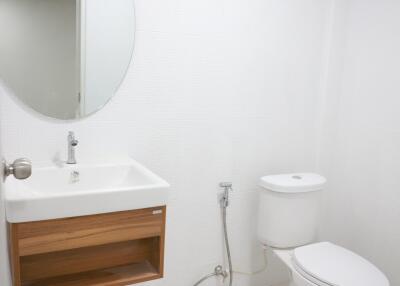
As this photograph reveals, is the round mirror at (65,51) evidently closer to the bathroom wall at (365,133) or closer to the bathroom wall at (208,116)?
the bathroom wall at (208,116)

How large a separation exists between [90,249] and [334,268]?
1.08 meters

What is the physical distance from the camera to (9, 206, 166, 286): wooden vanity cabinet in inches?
46.4

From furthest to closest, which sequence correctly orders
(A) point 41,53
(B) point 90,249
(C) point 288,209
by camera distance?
(C) point 288,209, (A) point 41,53, (B) point 90,249

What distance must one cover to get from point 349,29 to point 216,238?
1478 millimetres

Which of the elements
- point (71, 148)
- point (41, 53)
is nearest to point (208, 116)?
point (71, 148)

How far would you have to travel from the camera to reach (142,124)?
1.74 meters

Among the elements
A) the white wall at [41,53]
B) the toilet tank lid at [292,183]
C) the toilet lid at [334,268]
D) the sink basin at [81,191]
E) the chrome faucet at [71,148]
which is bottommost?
the toilet lid at [334,268]

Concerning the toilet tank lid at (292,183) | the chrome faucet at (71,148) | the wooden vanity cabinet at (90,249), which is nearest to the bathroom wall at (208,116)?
the chrome faucet at (71,148)

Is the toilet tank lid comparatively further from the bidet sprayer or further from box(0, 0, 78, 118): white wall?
box(0, 0, 78, 118): white wall

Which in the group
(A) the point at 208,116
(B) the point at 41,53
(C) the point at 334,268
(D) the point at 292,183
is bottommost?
(C) the point at 334,268

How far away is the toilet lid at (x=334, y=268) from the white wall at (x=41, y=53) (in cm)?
127

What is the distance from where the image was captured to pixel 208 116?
6.23 ft

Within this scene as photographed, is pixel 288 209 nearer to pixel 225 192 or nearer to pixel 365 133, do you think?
pixel 225 192

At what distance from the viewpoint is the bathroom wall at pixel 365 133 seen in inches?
74.7
